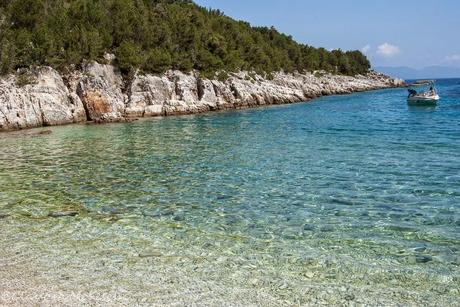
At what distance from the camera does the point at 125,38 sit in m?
61.7

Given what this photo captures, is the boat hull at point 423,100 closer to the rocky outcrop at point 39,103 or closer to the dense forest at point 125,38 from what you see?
the dense forest at point 125,38

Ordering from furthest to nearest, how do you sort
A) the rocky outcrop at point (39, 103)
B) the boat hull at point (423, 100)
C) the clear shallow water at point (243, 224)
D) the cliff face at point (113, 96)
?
the boat hull at point (423, 100), the cliff face at point (113, 96), the rocky outcrop at point (39, 103), the clear shallow water at point (243, 224)

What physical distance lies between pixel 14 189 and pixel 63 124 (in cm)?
3071

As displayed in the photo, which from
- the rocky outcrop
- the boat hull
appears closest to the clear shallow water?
the rocky outcrop

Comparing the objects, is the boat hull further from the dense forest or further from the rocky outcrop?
the rocky outcrop

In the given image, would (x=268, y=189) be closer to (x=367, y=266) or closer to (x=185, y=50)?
(x=367, y=266)

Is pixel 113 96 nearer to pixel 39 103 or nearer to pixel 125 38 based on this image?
pixel 39 103

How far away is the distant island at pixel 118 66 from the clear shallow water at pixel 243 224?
2325cm

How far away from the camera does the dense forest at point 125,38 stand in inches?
1906

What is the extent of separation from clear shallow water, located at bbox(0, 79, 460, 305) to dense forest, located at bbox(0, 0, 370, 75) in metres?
29.4

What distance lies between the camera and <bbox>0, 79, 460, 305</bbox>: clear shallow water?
781 cm

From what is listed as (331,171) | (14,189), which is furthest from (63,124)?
(331,171)

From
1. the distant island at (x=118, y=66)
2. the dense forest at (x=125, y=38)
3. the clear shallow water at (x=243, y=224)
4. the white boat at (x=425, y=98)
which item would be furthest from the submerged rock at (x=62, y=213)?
the white boat at (x=425, y=98)

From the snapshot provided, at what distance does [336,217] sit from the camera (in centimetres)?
1165
